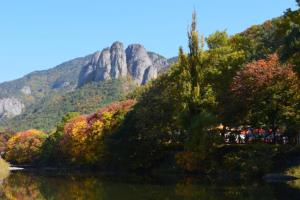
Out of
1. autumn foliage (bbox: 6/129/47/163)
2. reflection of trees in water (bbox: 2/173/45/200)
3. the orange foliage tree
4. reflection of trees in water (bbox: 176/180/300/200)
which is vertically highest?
the orange foliage tree

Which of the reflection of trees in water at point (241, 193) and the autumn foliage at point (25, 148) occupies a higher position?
the autumn foliage at point (25, 148)

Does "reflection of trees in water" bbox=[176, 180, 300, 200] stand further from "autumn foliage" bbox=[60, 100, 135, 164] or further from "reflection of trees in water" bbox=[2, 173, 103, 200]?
"autumn foliage" bbox=[60, 100, 135, 164]

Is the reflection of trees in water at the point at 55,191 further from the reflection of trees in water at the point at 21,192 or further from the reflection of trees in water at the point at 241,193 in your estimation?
the reflection of trees in water at the point at 241,193

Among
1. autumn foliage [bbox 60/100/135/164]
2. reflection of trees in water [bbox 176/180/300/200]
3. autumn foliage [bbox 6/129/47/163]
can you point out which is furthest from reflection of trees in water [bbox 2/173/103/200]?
autumn foliage [bbox 6/129/47/163]

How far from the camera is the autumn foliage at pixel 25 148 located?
126812 mm

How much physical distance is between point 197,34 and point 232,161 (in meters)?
16.9

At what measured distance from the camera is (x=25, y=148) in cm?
13100

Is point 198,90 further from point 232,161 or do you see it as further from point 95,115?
point 95,115

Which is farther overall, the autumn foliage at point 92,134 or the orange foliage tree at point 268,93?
the autumn foliage at point 92,134

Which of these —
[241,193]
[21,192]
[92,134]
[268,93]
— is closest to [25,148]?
[92,134]

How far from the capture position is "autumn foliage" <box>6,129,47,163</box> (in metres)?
127

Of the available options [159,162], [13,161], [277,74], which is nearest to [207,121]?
[277,74]

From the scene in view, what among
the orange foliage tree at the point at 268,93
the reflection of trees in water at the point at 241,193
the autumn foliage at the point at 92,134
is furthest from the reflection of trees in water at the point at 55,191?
the autumn foliage at the point at 92,134

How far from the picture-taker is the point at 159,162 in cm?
6662
